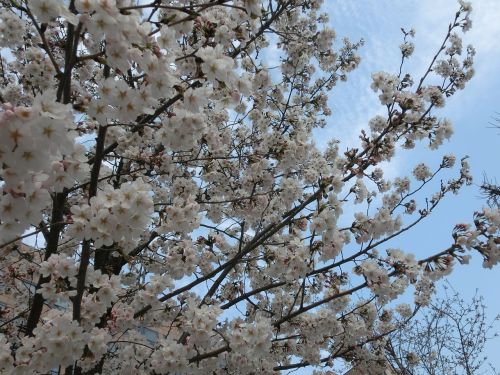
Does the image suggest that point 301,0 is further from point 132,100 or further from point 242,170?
point 132,100

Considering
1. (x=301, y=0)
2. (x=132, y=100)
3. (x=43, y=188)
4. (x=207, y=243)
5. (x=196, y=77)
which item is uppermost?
(x=301, y=0)

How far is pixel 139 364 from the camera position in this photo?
5879 millimetres

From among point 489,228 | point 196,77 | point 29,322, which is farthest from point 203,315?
point 489,228

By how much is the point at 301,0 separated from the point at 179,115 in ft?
17.4

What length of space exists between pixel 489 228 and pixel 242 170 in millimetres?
3839

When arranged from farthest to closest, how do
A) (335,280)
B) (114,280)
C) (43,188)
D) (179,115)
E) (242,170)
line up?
(242,170) < (335,280) < (114,280) < (179,115) < (43,188)

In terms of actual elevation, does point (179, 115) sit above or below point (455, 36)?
below

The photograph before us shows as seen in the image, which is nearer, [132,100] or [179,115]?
[132,100]

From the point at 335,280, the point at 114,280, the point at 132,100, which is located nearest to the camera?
the point at 132,100

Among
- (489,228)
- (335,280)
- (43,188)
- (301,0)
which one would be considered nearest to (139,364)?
(335,280)

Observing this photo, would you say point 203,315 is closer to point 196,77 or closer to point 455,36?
A: point 196,77

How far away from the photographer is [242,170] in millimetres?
7598

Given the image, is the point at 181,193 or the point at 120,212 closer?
the point at 120,212

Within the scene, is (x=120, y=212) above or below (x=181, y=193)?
below
